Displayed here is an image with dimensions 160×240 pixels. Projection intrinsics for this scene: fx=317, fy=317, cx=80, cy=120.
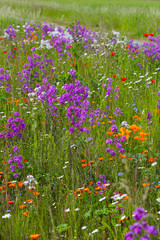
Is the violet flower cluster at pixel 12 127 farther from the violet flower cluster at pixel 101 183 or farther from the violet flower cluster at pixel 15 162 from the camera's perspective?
the violet flower cluster at pixel 101 183

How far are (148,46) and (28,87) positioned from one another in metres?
2.40

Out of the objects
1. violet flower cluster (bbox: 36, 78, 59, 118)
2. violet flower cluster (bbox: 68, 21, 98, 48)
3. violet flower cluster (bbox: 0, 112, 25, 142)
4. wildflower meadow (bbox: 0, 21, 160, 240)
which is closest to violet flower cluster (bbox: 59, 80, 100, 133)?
wildflower meadow (bbox: 0, 21, 160, 240)

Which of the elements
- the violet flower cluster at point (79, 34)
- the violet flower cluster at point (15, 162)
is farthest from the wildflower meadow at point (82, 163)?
the violet flower cluster at point (79, 34)

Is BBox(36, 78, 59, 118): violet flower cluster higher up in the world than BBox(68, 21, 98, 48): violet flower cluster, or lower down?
lower down

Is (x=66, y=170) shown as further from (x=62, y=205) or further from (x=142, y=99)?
(x=142, y=99)

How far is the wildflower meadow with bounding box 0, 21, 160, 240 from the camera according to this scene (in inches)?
82.5

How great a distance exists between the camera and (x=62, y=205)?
7.96 feet

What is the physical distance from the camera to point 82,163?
3025 millimetres

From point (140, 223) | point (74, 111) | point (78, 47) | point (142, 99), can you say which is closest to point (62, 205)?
point (74, 111)

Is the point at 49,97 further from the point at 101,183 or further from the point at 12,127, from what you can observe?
the point at 101,183

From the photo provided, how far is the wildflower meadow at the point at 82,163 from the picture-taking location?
210 cm

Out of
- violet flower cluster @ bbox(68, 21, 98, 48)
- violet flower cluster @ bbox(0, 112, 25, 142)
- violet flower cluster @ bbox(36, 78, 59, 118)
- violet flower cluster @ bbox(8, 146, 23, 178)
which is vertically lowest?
violet flower cluster @ bbox(8, 146, 23, 178)

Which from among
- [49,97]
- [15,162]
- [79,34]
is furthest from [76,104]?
[79,34]

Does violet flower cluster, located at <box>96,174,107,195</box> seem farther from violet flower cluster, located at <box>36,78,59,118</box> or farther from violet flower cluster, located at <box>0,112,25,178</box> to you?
violet flower cluster, located at <box>36,78,59,118</box>
